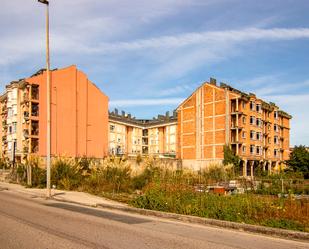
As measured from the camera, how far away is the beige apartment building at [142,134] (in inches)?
3789

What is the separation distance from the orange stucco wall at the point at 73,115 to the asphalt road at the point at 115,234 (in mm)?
51448

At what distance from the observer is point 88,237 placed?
29.9 feet

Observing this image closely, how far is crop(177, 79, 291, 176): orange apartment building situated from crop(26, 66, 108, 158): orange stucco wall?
51.3 ft

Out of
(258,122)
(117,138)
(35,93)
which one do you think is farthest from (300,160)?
(117,138)

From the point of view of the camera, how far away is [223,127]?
229 feet

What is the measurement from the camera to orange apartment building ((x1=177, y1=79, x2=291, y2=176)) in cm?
6894

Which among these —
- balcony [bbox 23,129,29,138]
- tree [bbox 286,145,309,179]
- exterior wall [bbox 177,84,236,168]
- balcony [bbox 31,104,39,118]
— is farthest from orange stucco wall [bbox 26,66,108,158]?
tree [bbox 286,145,309,179]

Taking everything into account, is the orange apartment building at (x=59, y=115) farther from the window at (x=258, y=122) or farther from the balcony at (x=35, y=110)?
the window at (x=258, y=122)

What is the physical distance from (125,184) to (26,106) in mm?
46324

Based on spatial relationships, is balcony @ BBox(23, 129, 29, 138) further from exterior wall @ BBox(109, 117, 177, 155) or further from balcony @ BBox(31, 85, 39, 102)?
exterior wall @ BBox(109, 117, 177, 155)

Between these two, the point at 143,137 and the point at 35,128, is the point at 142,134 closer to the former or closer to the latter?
the point at 143,137

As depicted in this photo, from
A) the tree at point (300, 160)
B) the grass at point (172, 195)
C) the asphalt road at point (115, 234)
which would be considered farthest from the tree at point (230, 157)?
the asphalt road at point (115, 234)

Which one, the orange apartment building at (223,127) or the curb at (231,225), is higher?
the orange apartment building at (223,127)

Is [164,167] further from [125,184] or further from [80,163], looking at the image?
[80,163]
